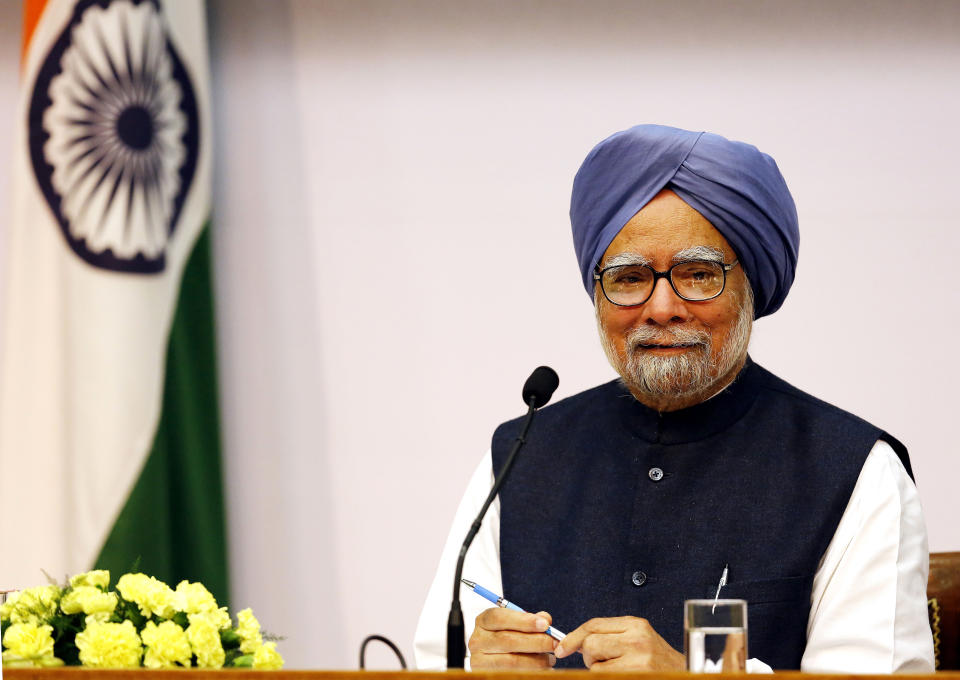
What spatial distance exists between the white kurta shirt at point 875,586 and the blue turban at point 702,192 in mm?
454

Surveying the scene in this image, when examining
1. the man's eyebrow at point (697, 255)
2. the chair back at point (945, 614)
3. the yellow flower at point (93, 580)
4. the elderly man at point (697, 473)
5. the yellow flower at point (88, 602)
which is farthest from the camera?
the chair back at point (945, 614)

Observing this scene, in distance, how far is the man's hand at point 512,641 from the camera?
1.93 meters

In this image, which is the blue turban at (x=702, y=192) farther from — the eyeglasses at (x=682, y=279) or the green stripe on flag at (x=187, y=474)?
the green stripe on flag at (x=187, y=474)

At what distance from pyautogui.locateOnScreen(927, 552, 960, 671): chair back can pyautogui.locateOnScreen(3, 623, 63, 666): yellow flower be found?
1776 mm

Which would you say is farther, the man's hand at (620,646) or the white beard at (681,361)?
the white beard at (681,361)

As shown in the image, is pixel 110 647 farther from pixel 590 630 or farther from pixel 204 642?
pixel 590 630

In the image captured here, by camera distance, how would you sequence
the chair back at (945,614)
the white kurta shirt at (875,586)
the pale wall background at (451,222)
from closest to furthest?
1. the white kurta shirt at (875,586)
2. the chair back at (945,614)
3. the pale wall background at (451,222)

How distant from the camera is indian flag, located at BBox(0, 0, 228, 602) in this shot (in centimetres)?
352

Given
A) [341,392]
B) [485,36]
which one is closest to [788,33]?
[485,36]

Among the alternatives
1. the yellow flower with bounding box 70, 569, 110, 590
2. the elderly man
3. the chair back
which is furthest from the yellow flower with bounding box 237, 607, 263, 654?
the chair back

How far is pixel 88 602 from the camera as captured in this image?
5.55 feet

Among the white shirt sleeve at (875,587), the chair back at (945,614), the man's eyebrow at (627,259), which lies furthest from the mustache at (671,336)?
the chair back at (945,614)

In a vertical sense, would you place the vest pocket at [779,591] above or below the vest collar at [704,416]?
below

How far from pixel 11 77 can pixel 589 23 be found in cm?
203
